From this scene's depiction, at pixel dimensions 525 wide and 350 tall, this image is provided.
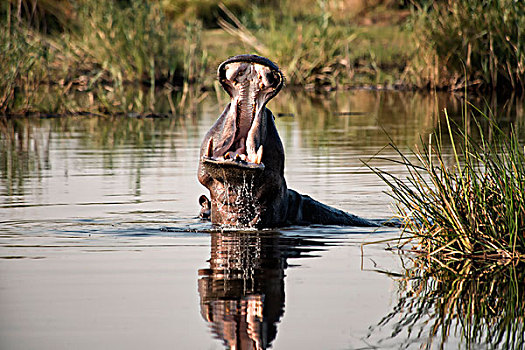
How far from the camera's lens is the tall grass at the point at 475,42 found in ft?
58.9

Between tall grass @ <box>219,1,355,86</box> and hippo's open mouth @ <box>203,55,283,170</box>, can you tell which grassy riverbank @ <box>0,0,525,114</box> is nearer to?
tall grass @ <box>219,1,355,86</box>

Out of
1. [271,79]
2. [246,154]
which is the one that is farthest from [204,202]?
[271,79]

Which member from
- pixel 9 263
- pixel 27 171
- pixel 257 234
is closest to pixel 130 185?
pixel 27 171

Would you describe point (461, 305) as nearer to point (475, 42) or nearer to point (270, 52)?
point (475, 42)

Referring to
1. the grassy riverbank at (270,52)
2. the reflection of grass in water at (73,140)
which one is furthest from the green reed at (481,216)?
the grassy riverbank at (270,52)

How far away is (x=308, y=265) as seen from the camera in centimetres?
506

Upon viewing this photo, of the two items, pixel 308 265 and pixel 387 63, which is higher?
pixel 387 63

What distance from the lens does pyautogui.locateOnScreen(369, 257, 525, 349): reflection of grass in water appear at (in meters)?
3.70

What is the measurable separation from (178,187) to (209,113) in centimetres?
769

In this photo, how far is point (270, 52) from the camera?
21.3 metres

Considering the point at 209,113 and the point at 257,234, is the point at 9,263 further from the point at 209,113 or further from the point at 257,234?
the point at 209,113

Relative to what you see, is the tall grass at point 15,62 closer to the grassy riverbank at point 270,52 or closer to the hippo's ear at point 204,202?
the grassy riverbank at point 270,52

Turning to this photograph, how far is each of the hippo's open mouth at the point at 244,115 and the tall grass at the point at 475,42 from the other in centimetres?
1217

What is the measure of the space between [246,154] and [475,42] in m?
13.6
